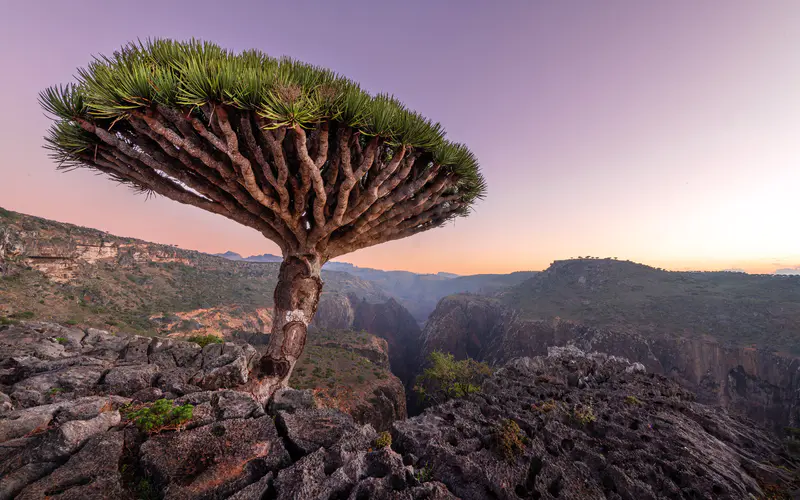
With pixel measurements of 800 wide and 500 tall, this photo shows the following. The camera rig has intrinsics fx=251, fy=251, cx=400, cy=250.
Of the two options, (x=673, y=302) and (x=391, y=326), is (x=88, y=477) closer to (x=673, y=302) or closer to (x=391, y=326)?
(x=673, y=302)

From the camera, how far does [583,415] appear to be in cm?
596

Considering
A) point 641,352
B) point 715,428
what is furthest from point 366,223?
point 641,352

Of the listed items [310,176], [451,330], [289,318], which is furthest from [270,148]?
[451,330]

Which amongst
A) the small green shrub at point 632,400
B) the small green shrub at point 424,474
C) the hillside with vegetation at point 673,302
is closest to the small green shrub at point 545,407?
the small green shrub at point 632,400

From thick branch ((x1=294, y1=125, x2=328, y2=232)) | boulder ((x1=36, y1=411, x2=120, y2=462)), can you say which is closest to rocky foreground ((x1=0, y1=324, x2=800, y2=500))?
boulder ((x1=36, y1=411, x2=120, y2=462))

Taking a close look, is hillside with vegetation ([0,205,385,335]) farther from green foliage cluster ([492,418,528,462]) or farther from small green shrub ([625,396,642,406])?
small green shrub ([625,396,642,406])

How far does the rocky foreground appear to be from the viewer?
268 cm

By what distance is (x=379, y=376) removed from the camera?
3591 centimetres

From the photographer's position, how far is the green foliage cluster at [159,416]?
10.5ft

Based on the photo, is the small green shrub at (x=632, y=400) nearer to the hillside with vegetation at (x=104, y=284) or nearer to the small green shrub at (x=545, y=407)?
the small green shrub at (x=545, y=407)

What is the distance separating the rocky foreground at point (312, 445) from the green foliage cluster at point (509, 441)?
0.02 meters

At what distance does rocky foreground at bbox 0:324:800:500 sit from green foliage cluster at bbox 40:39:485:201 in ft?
14.2

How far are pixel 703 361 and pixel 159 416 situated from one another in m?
64.9

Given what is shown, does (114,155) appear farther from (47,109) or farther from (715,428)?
(715,428)
